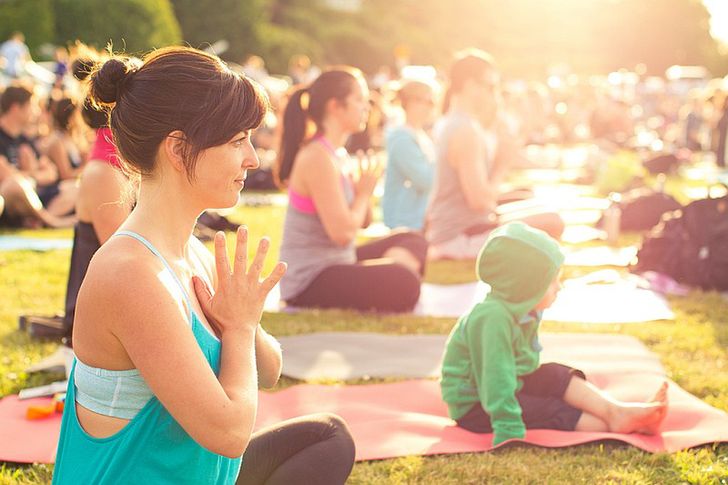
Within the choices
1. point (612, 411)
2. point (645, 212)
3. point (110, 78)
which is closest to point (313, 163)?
point (612, 411)

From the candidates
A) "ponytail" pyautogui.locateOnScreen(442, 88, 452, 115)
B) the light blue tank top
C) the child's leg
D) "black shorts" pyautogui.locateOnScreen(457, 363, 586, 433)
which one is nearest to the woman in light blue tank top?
the light blue tank top

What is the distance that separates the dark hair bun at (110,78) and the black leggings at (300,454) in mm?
1177

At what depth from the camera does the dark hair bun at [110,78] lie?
209 centimetres

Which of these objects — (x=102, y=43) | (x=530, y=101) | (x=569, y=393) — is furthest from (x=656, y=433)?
(x=102, y=43)

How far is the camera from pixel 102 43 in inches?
1013

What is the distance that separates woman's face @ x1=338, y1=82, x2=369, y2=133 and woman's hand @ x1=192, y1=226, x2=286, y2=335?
3672mm

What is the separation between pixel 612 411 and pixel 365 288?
2389 millimetres

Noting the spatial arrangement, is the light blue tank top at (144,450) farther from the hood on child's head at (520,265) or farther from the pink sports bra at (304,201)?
the pink sports bra at (304,201)

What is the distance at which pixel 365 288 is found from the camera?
5797 millimetres

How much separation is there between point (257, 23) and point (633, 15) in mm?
27158

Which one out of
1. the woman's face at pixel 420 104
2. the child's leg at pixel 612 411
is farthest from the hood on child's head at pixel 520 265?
the woman's face at pixel 420 104

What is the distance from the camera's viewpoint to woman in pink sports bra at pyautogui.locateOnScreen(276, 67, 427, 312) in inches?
222

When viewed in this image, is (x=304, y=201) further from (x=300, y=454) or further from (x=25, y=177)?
(x=25, y=177)

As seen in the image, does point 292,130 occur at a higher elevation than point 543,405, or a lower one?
higher
